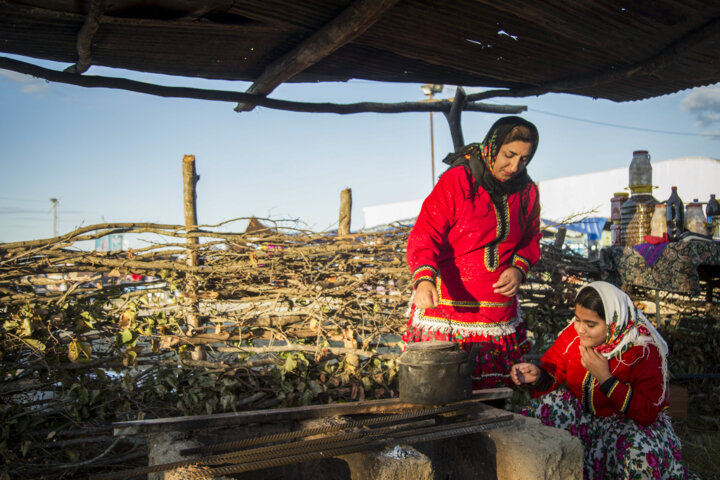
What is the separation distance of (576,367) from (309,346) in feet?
6.40

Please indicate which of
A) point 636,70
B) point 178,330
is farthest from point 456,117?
point 178,330

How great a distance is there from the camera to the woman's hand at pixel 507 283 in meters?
2.75

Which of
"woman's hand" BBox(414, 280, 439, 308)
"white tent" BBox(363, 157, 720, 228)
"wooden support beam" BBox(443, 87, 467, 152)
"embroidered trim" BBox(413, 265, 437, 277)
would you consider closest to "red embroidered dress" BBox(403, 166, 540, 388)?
"embroidered trim" BBox(413, 265, 437, 277)

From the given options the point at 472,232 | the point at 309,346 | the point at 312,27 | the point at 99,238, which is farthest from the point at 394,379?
the point at 312,27

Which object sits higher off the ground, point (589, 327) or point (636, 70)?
point (636, 70)

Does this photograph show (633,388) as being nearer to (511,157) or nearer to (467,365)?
(467,365)

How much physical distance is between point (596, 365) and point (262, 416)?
170 cm

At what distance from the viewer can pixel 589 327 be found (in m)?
2.78

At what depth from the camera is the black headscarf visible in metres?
2.70

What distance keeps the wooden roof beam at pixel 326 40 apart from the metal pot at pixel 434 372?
1498 millimetres

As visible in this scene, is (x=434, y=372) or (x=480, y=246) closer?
(x=434, y=372)

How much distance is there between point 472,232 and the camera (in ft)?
9.05

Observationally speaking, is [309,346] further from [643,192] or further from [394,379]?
[643,192]

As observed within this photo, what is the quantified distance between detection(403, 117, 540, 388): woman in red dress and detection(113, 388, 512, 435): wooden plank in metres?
0.36
